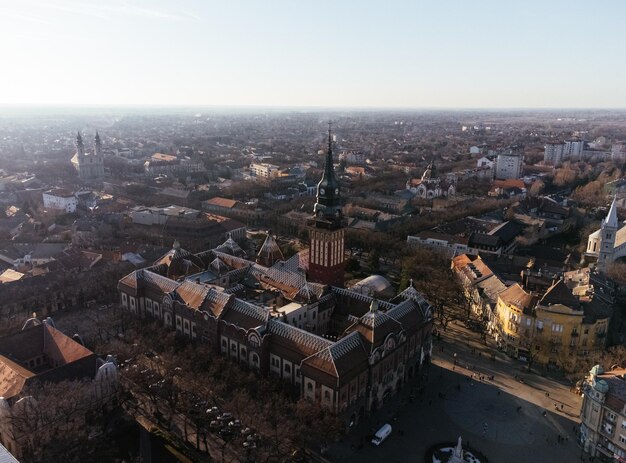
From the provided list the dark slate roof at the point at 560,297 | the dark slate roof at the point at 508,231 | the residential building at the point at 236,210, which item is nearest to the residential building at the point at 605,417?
A: the dark slate roof at the point at 560,297

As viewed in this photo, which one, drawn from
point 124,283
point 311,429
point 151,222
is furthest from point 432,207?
point 311,429

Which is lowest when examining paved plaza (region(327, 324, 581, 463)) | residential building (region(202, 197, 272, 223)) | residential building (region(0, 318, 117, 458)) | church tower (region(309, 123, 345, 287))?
paved plaza (region(327, 324, 581, 463))

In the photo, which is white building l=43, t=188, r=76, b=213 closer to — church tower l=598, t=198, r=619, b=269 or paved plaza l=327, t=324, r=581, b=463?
paved plaza l=327, t=324, r=581, b=463

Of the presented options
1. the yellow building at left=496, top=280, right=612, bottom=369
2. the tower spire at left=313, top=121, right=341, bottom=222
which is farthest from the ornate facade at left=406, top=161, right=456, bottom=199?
the tower spire at left=313, top=121, right=341, bottom=222

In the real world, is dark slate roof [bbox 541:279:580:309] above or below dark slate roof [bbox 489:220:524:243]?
above

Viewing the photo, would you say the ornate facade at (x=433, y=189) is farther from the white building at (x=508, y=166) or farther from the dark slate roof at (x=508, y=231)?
the white building at (x=508, y=166)

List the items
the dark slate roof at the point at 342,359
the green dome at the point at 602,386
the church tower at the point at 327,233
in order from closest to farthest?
the green dome at the point at 602,386 → the dark slate roof at the point at 342,359 → the church tower at the point at 327,233

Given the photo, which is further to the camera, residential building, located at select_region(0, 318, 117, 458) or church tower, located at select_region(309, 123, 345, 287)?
church tower, located at select_region(309, 123, 345, 287)

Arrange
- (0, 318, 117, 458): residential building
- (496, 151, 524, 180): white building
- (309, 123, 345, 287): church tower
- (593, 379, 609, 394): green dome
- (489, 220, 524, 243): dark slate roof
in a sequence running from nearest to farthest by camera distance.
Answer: (0, 318, 117, 458): residential building, (593, 379, 609, 394): green dome, (309, 123, 345, 287): church tower, (489, 220, 524, 243): dark slate roof, (496, 151, 524, 180): white building
